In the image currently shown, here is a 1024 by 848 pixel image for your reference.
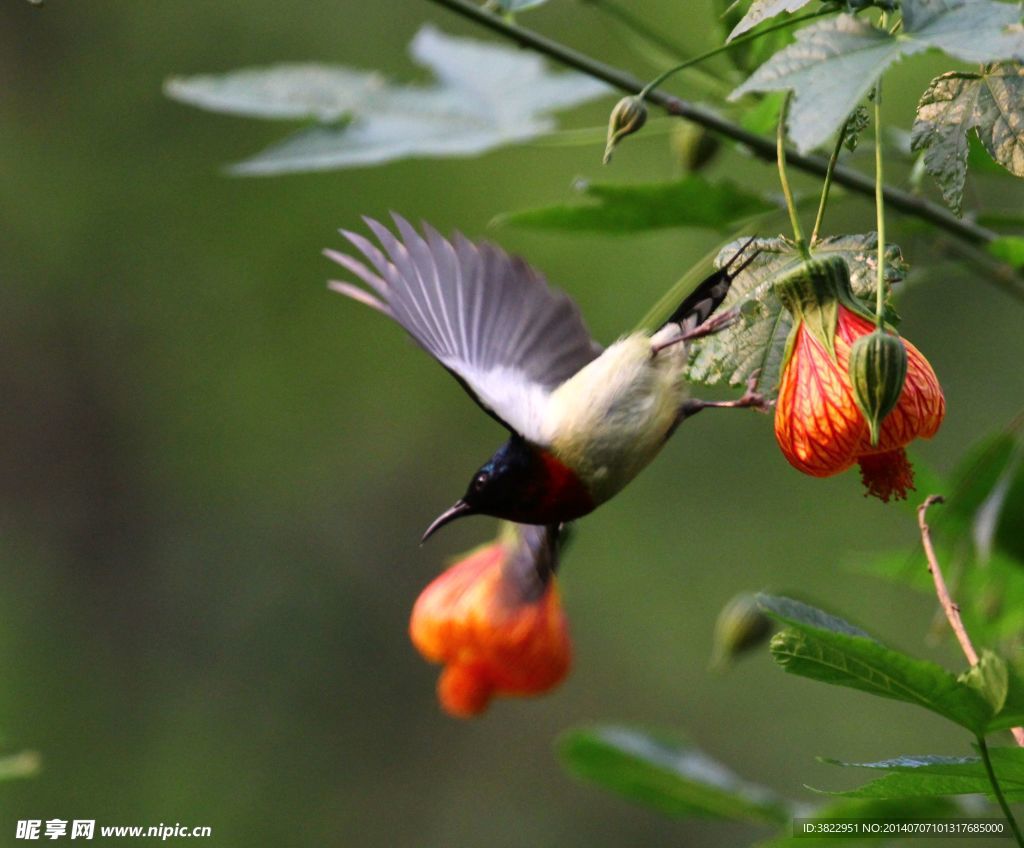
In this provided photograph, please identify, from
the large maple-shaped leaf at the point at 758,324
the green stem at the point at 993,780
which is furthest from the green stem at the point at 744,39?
the green stem at the point at 993,780

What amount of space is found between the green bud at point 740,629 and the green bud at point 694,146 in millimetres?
551

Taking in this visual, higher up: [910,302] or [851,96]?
[910,302]

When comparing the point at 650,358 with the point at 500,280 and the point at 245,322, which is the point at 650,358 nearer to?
the point at 500,280

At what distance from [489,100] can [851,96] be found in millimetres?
1085

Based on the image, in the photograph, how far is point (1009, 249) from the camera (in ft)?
3.76

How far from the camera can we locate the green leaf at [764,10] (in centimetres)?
80

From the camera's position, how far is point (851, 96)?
0.70 meters

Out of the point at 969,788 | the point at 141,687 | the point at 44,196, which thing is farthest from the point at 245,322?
the point at 969,788

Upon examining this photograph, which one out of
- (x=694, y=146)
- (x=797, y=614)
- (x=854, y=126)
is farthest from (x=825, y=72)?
(x=694, y=146)

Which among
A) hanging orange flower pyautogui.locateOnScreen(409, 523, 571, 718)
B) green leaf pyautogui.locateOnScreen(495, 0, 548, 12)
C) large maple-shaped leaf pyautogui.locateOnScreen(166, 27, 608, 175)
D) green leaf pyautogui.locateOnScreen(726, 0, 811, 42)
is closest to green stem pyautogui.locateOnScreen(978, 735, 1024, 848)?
green leaf pyautogui.locateOnScreen(726, 0, 811, 42)

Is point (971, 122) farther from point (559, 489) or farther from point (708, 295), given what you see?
point (559, 489)

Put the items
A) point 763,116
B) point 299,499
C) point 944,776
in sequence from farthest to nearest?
1. point 299,499
2. point 763,116
3. point 944,776

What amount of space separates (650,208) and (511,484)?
12.6 inches

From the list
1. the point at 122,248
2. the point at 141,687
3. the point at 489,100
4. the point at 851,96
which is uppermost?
the point at 122,248
